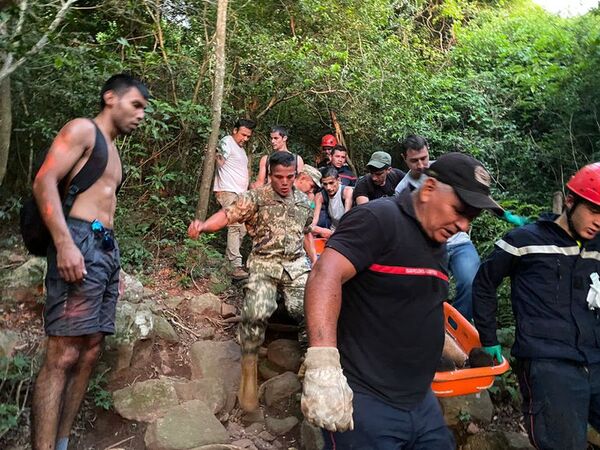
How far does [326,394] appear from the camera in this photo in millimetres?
1704

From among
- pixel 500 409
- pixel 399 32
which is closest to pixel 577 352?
pixel 500 409

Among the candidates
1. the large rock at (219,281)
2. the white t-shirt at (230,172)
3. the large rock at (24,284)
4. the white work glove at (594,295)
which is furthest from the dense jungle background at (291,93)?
the white work glove at (594,295)

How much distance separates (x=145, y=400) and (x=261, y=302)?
1151 millimetres

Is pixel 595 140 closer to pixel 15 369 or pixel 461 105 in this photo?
pixel 461 105

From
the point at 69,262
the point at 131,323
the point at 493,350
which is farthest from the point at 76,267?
the point at 493,350

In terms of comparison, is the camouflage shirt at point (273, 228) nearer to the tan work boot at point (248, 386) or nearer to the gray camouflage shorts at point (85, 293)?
the tan work boot at point (248, 386)

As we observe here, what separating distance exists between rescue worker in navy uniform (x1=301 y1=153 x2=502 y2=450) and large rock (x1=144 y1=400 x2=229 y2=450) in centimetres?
177

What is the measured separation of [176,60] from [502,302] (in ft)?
17.4

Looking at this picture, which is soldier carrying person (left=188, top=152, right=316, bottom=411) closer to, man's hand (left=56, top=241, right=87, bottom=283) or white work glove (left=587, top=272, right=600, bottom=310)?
man's hand (left=56, top=241, right=87, bottom=283)

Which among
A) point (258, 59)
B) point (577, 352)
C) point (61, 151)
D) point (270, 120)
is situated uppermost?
Result: point (577, 352)

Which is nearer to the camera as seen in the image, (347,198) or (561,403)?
(561,403)

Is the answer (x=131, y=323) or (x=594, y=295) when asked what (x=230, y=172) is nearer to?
(x=131, y=323)

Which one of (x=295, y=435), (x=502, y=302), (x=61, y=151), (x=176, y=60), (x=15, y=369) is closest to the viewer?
(x=61, y=151)

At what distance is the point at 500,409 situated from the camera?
4387mm
